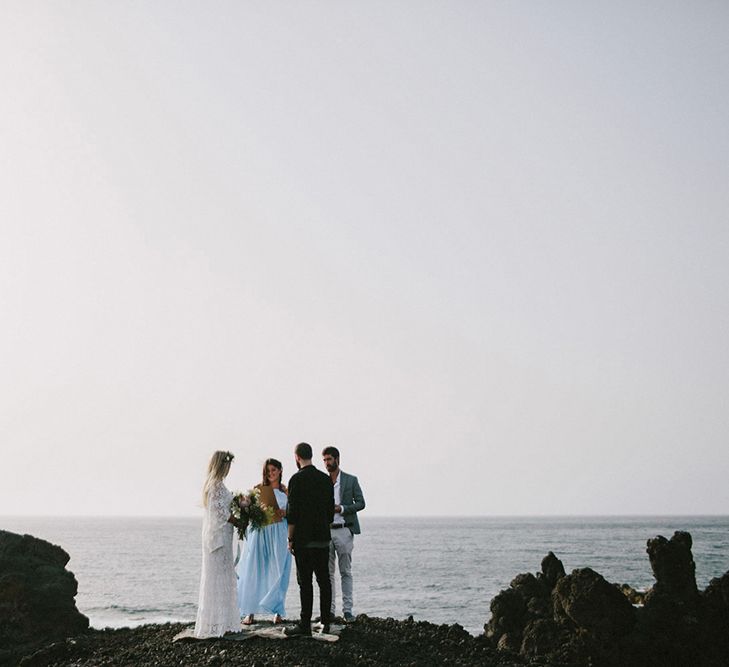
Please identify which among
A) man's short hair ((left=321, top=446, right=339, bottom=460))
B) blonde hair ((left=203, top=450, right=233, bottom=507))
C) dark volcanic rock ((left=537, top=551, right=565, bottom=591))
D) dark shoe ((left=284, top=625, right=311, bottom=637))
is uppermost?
man's short hair ((left=321, top=446, right=339, bottom=460))

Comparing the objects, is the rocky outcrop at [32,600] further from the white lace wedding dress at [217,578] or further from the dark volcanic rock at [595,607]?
the dark volcanic rock at [595,607]

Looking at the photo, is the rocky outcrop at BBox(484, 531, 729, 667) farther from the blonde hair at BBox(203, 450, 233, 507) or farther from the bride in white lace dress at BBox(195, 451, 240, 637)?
the blonde hair at BBox(203, 450, 233, 507)

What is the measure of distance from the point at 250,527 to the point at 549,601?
7661mm

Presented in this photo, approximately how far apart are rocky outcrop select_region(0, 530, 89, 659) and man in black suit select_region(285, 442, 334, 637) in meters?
7.35

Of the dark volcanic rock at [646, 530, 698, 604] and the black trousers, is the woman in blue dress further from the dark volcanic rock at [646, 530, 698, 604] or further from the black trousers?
the dark volcanic rock at [646, 530, 698, 604]

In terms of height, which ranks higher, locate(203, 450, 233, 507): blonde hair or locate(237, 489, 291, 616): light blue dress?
locate(203, 450, 233, 507): blonde hair

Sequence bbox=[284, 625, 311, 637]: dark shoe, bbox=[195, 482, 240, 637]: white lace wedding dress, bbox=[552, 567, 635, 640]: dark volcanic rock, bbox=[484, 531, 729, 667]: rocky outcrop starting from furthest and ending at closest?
bbox=[552, 567, 635, 640]: dark volcanic rock → bbox=[484, 531, 729, 667]: rocky outcrop → bbox=[195, 482, 240, 637]: white lace wedding dress → bbox=[284, 625, 311, 637]: dark shoe

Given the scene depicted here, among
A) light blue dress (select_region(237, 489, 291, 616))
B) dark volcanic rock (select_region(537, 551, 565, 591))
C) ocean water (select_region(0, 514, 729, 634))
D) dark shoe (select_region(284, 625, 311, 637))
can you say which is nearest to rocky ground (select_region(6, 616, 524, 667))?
dark shoe (select_region(284, 625, 311, 637))

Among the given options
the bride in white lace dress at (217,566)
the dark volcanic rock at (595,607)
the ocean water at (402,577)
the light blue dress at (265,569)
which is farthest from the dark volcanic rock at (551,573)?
the ocean water at (402,577)

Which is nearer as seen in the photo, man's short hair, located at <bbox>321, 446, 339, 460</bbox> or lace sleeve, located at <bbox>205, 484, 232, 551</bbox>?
lace sleeve, located at <bbox>205, 484, 232, 551</bbox>

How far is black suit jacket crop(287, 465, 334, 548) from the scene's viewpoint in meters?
12.7

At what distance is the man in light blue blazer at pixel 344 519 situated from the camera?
14.7 m

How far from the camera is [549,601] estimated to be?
1773 cm

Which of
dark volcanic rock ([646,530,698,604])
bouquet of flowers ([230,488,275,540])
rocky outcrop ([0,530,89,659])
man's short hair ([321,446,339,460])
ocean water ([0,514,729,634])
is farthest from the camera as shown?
ocean water ([0,514,729,634])
